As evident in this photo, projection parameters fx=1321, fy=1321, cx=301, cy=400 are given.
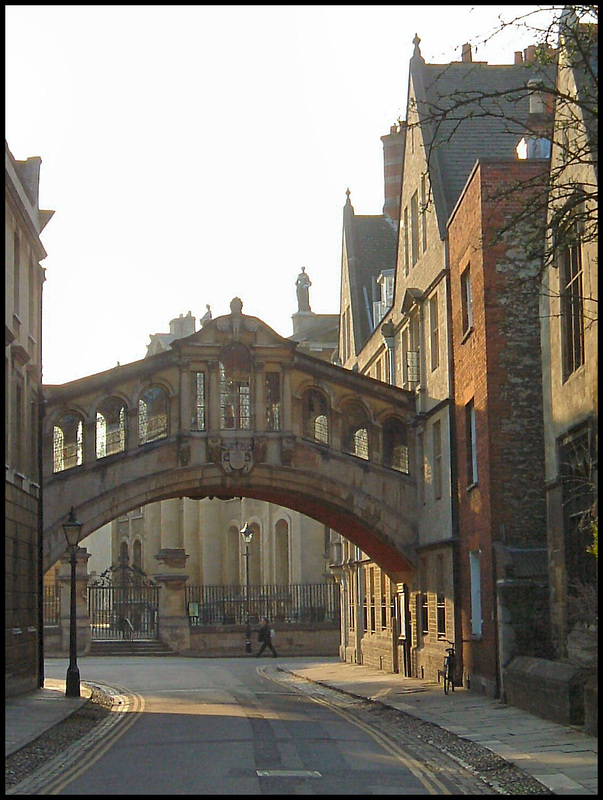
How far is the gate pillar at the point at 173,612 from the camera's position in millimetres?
48688

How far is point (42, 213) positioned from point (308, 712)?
13.7 metres

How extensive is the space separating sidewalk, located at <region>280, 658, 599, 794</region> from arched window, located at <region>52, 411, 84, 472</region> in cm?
802

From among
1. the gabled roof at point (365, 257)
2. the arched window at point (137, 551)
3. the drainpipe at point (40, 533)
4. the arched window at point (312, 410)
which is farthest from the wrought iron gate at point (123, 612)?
the arched window at point (137, 551)

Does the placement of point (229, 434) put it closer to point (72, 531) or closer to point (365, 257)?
point (72, 531)

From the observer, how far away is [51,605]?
2002 inches

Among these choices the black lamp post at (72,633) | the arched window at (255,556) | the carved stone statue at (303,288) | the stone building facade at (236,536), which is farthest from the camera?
the carved stone statue at (303,288)

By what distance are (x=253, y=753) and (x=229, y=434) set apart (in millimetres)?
16483

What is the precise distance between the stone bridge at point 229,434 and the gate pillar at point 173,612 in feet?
54.2

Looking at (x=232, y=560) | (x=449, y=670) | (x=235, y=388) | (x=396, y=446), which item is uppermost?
(x=235, y=388)

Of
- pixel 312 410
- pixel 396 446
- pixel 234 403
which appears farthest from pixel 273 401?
pixel 396 446

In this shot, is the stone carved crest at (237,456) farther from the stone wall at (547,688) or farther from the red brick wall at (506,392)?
the stone wall at (547,688)

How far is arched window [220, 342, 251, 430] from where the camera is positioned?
31750 millimetres

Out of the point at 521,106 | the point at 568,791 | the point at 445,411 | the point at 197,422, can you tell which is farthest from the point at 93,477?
the point at 568,791

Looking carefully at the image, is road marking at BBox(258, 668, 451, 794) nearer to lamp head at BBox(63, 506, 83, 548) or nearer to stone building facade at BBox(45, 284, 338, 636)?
lamp head at BBox(63, 506, 83, 548)
